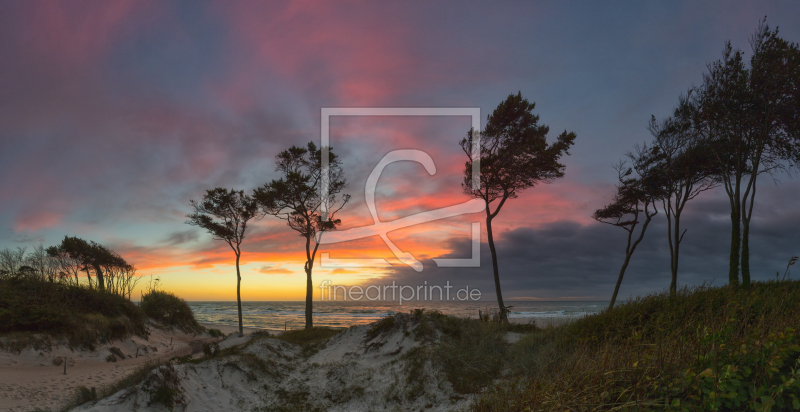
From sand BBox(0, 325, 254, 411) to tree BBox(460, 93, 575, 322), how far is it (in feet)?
62.2

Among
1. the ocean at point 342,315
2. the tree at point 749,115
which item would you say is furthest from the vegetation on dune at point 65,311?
the tree at point 749,115

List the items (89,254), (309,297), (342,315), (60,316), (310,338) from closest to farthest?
(310,338)
(60,316)
(309,297)
(89,254)
(342,315)

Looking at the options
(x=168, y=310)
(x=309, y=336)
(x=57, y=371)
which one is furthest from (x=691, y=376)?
(x=168, y=310)

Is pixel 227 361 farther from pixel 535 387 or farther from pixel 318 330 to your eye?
pixel 535 387

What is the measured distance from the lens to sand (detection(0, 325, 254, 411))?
42.0 feet

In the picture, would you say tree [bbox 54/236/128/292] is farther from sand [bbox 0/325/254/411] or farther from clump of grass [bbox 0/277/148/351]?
sand [bbox 0/325/254/411]

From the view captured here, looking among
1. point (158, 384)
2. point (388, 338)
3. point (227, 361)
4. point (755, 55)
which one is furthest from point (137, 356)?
point (755, 55)

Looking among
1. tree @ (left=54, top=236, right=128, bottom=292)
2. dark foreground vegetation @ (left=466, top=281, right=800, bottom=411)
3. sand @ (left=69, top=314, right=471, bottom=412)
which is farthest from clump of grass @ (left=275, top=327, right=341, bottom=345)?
tree @ (left=54, top=236, right=128, bottom=292)

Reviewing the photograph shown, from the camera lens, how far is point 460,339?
1332cm

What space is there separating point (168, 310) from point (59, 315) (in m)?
14.2

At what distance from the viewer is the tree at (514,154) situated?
71.4 ft

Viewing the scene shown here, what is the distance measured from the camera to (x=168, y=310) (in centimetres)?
3400

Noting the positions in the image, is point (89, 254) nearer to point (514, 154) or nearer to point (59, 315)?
point (59, 315)

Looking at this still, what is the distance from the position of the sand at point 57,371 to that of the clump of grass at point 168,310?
811 cm
